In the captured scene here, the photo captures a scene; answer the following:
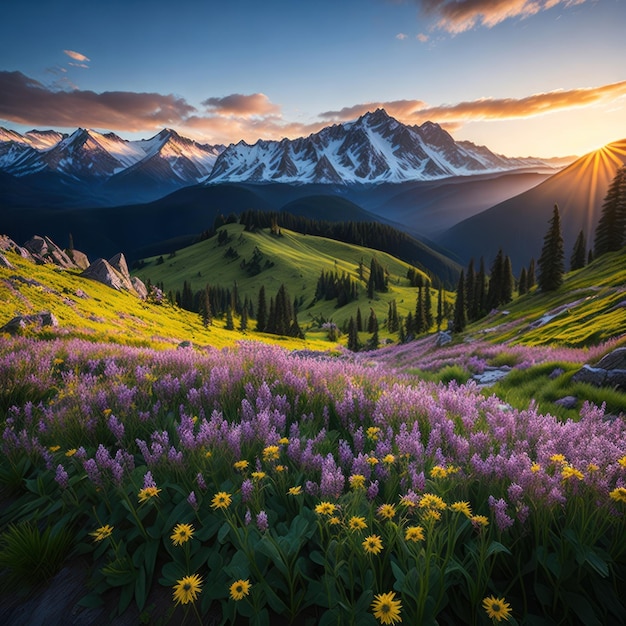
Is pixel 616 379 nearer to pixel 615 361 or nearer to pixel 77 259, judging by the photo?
pixel 615 361

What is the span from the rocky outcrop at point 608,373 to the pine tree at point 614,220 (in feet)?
256

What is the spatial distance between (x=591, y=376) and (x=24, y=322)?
19.7 m

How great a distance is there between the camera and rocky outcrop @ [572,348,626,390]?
24.6ft

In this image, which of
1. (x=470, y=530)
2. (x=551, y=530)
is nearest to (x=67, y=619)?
(x=470, y=530)

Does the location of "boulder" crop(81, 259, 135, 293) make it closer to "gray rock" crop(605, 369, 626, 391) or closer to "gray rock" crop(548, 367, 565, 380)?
"gray rock" crop(548, 367, 565, 380)

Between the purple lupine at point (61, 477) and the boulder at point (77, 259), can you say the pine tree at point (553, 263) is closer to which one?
the purple lupine at point (61, 477)

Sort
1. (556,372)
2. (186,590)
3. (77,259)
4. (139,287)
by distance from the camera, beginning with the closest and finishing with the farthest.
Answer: (186,590) < (556,372) < (139,287) < (77,259)

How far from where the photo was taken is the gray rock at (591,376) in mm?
7781

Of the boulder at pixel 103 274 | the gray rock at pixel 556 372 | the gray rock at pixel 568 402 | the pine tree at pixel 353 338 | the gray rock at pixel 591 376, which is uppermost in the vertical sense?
the gray rock at pixel 591 376

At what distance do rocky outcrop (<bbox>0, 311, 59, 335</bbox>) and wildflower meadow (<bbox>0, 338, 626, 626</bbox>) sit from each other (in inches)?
483

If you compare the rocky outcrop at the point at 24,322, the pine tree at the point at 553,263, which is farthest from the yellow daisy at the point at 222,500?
the pine tree at the point at 553,263

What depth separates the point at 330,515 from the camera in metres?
2.35

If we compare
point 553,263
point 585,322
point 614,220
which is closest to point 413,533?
point 585,322

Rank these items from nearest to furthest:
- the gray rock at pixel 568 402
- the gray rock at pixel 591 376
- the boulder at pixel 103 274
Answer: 1. the gray rock at pixel 568 402
2. the gray rock at pixel 591 376
3. the boulder at pixel 103 274
